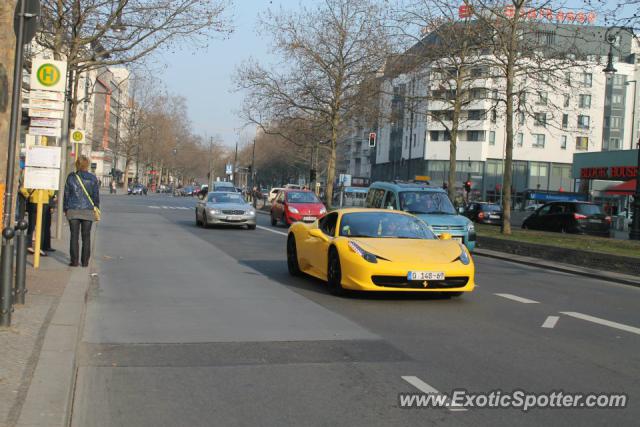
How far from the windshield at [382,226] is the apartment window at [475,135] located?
76625 mm

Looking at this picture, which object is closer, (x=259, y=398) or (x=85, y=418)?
(x=85, y=418)

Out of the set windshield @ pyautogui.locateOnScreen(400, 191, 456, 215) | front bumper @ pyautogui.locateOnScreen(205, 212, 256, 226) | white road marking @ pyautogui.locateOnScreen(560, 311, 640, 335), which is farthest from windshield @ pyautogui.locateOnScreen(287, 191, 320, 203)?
white road marking @ pyautogui.locateOnScreen(560, 311, 640, 335)

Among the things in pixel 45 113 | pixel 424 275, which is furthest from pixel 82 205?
pixel 424 275

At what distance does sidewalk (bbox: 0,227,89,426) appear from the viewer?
4.75 meters

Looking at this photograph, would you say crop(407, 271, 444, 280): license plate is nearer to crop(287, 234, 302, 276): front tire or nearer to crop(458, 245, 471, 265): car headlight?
crop(458, 245, 471, 265): car headlight

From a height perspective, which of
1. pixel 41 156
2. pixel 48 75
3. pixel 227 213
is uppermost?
pixel 48 75

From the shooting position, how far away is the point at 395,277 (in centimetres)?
1034

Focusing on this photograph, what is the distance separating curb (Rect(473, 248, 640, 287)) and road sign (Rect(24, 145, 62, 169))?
424 inches

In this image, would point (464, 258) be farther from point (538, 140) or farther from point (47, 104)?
point (538, 140)

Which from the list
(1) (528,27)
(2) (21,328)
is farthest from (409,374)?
(1) (528,27)

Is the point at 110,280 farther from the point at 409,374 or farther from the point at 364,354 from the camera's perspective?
the point at 409,374

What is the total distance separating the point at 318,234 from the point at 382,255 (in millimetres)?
1836

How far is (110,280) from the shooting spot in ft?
40.4

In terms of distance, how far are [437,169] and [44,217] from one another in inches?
3080
